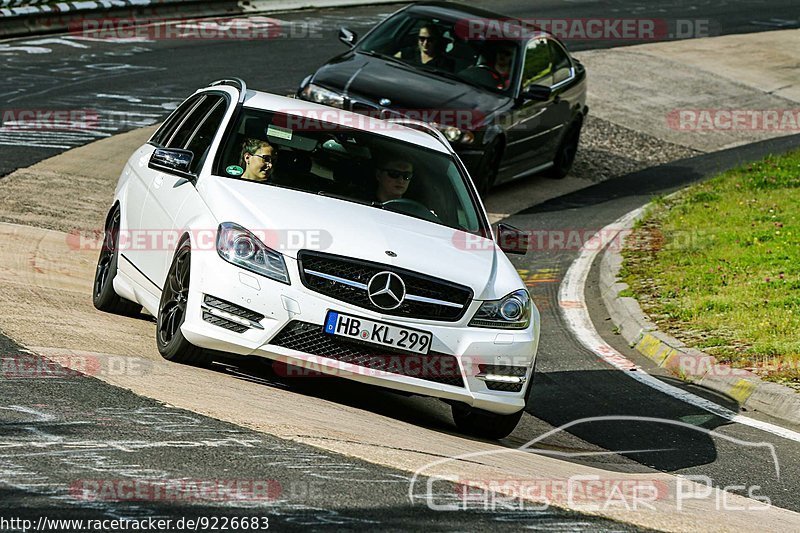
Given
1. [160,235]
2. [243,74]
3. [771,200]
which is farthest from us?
[243,74]

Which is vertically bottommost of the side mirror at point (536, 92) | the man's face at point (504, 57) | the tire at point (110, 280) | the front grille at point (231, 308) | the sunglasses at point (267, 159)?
the side mirror at point (536, 92)

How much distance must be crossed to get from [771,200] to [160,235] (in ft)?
30.7

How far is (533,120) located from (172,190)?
8341 mm

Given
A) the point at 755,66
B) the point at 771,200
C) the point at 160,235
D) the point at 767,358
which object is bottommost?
the point at 755,66

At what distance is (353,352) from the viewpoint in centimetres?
731

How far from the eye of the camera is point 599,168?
1925cm

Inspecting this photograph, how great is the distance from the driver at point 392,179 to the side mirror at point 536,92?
7.15 metres

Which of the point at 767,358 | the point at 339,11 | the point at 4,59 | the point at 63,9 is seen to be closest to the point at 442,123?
the point at 767,358

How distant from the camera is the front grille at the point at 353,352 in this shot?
23.9 ft

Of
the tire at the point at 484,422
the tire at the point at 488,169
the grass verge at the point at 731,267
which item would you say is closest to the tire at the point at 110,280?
the tire at the point at 484,422

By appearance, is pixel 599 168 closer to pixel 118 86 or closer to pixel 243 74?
pixel 243 74

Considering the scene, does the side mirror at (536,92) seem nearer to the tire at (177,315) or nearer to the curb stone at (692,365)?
the curb stone at (692,365)
